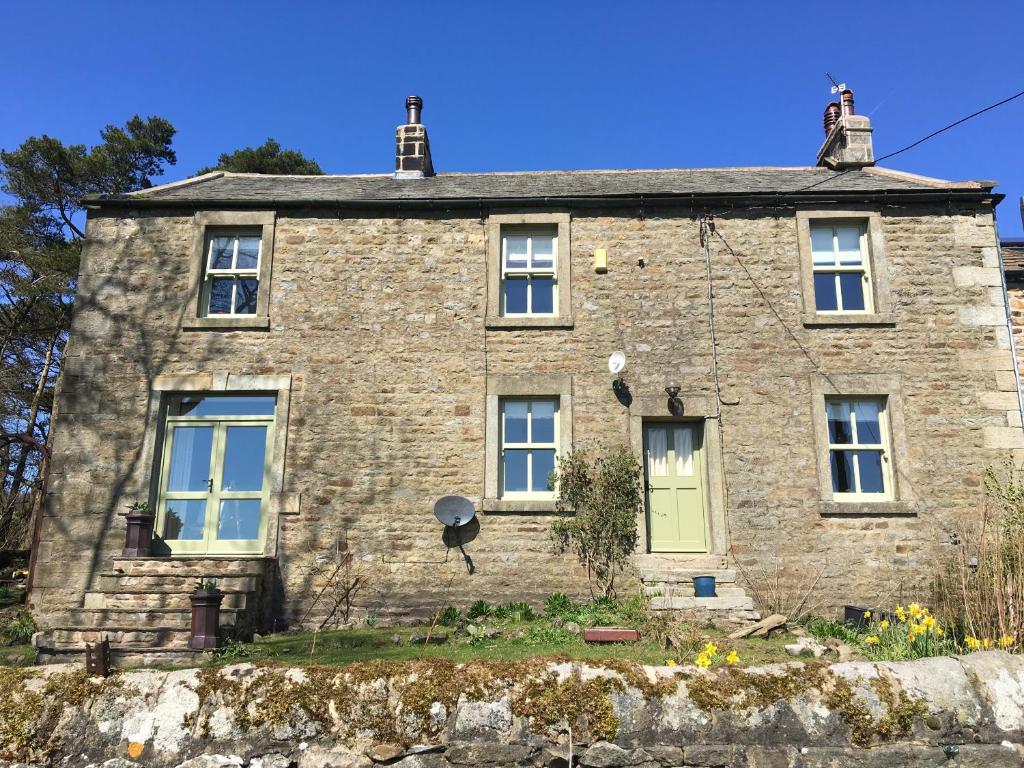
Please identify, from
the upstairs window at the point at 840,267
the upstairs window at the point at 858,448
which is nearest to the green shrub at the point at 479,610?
the upstairs window at the point at 858,448

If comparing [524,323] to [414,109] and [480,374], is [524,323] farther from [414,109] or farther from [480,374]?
[414,109]

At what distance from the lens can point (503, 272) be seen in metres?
10.6

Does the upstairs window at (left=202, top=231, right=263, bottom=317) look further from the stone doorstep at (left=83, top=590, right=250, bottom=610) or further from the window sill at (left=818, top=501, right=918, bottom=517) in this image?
the window sill at (left=818, top=501, right=918, bottom=517)

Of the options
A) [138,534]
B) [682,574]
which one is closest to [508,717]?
[682,574]

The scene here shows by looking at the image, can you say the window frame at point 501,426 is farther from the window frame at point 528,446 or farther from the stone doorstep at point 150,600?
the stone doorstep at point 150,600

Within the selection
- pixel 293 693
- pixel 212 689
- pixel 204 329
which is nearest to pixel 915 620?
pixel 293 693

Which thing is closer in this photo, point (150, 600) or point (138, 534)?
point (150, 600)

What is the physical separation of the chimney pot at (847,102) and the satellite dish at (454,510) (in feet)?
31.1

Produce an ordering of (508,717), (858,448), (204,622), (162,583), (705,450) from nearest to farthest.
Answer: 1. (508,717)
2. (204,622)
3. (162,583)
4. (858,448)
5. (705,450)

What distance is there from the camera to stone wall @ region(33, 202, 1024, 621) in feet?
31.1

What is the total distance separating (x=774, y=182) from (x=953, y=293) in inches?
125

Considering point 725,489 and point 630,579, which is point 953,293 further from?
point 630,579

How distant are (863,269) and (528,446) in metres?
5.47

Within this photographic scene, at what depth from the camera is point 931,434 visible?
969 centimetres
